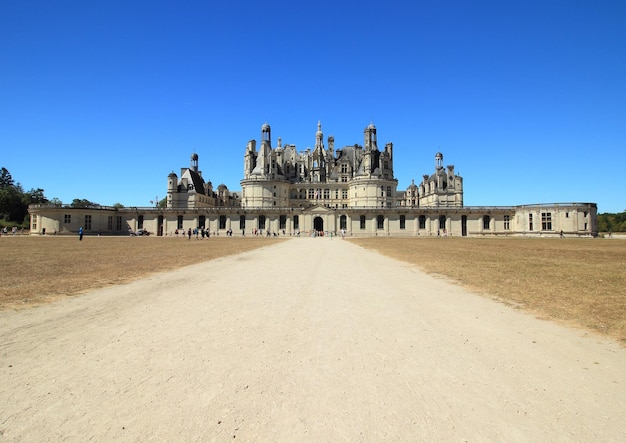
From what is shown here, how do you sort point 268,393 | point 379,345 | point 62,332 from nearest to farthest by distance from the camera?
1. point 268,393
2. point 379,345
3. point 62,332

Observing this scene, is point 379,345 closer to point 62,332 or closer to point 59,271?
point 62,332

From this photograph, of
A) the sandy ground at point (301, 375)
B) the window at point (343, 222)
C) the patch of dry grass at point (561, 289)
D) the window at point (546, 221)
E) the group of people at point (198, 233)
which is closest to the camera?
the sandy ground at point (301, 375)

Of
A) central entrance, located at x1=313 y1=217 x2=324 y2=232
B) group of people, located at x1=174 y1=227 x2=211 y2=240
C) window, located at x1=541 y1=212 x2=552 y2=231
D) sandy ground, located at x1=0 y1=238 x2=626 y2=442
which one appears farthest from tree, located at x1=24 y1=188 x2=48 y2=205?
window, located at x1=541 y1=212 x2=552 y2=231

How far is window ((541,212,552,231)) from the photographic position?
2692 inches

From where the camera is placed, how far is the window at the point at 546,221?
2692 inches

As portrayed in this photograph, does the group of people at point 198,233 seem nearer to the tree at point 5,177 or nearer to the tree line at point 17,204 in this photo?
the tree line at point 17,204

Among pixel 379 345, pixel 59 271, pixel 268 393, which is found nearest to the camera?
pixel 268 393

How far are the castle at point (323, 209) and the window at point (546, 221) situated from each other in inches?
6.4

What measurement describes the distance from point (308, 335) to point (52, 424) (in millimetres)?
3944

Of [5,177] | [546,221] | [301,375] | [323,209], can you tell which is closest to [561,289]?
[301,375]

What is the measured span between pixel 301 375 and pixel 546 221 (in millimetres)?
78032

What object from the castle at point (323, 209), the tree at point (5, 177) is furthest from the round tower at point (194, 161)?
the tree at point (5, 177)

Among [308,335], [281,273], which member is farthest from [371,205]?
[308,335]

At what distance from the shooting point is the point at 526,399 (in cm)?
416
